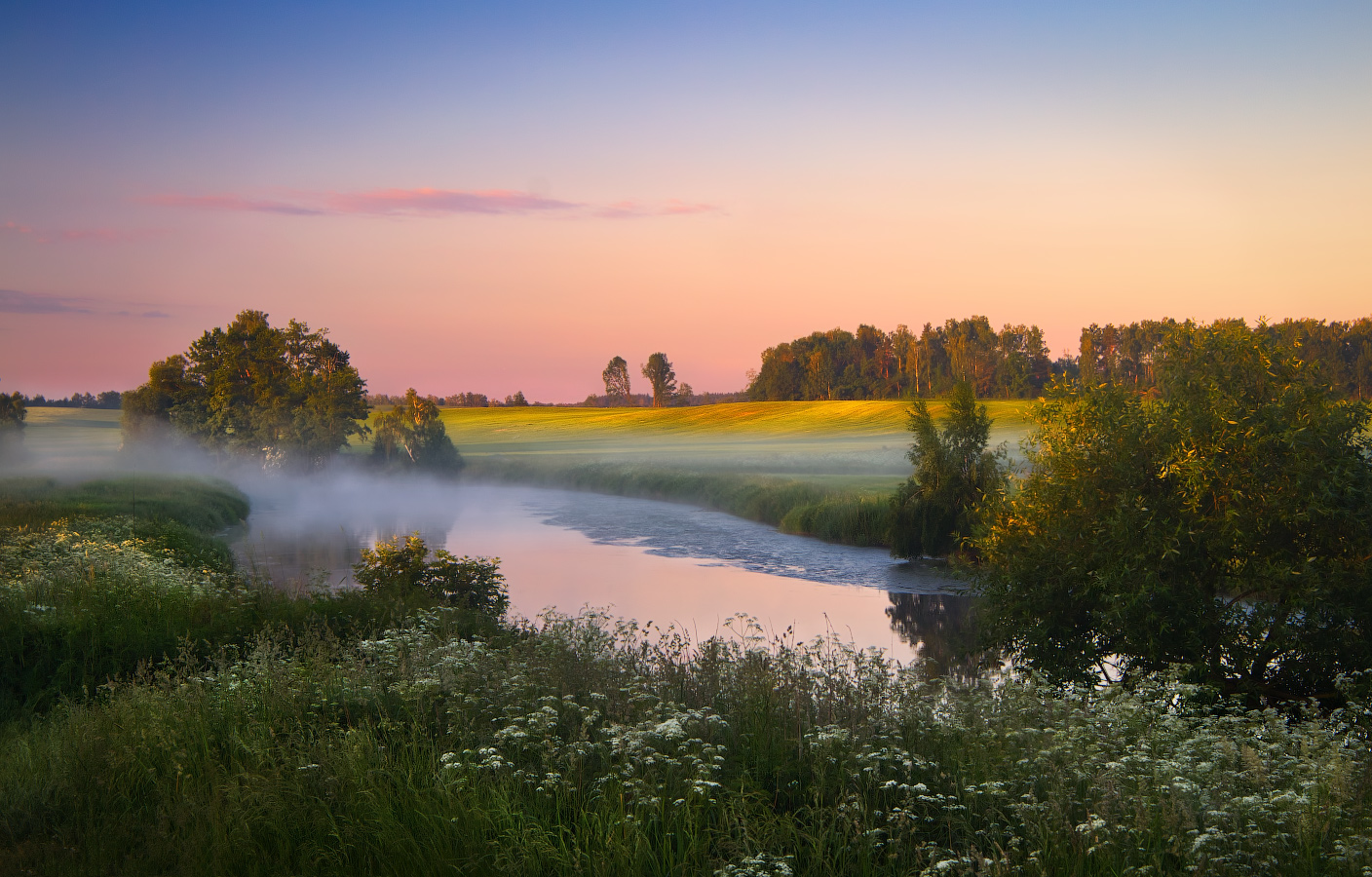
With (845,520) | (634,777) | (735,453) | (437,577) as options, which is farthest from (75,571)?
(735,453)

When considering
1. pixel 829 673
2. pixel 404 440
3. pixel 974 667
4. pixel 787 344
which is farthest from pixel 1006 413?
pixel 829 673

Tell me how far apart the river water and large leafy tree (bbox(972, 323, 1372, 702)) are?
3.11 metres

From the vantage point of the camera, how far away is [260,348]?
49.9 metres

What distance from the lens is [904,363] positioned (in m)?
92.2

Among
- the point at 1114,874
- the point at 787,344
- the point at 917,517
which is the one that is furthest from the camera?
the point at 787,344

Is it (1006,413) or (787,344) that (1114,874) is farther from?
(787,344)

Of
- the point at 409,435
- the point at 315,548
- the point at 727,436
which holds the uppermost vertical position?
the point at 409,435

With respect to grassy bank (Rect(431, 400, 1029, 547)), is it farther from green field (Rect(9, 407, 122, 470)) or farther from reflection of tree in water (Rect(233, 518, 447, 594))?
green field (Rect(9, 407, 122, 470))

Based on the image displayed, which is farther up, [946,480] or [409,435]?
[409,435]

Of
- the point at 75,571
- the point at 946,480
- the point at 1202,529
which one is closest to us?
the point at 75,571

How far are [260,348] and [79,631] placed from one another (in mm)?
45875

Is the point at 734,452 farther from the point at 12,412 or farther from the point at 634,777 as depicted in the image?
the point at 634,777

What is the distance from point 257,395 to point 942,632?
42.1m

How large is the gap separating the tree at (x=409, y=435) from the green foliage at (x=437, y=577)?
44.8 meters
